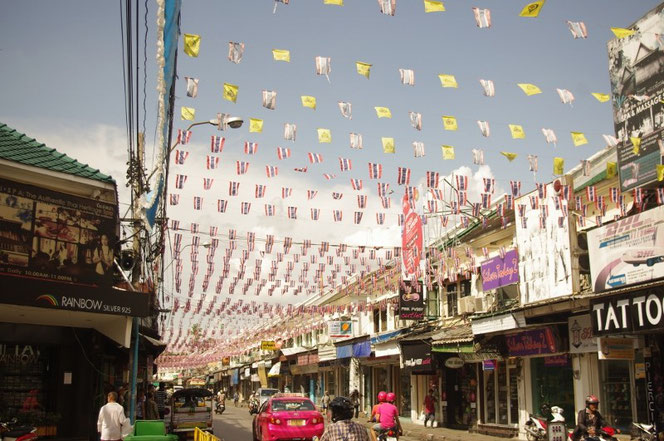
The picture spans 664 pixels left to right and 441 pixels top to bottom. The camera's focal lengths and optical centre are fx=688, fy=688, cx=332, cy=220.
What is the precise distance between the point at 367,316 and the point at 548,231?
73.4 feet

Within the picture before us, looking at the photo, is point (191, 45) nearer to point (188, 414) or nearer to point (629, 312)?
point (629, 312)

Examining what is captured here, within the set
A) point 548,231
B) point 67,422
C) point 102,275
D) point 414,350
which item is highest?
point 548,231

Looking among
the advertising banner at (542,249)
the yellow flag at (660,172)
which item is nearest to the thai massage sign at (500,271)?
the advertising banner at (542,249)

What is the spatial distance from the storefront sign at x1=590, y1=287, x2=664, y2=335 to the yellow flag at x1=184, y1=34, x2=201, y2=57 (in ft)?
41.7

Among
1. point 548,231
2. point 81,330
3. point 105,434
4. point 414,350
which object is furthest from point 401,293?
point 105,434

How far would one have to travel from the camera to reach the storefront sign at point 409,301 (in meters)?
32.5

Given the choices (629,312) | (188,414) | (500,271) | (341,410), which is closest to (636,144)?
(629,312)

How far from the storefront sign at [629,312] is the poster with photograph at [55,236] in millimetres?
13449

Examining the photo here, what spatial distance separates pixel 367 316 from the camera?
4338cm

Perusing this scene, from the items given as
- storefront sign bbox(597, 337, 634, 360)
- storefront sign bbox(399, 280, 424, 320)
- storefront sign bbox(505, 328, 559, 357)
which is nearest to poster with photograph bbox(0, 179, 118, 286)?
storefront sign bbox(597, 337, 634, 360)

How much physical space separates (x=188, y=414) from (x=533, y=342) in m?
13.4

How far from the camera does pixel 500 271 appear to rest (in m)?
25.5

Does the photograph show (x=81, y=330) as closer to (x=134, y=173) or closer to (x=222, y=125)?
(x=134, y=173)

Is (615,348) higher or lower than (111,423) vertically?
higher
